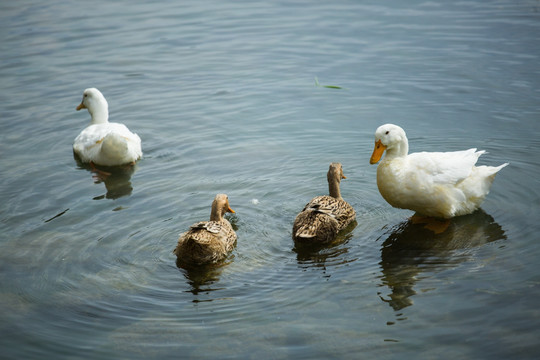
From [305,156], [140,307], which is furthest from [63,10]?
[140,307]

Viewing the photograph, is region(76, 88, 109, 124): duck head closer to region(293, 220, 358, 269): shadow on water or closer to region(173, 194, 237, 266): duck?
region(173, 194, 237, 266): duck

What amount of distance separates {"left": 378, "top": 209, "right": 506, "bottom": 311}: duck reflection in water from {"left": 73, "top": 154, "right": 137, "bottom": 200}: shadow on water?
3943mm

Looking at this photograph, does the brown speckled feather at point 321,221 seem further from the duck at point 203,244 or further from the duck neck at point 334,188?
the duck at point 203,244

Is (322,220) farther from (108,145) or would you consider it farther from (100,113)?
(100,113)

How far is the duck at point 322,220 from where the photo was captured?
716cm

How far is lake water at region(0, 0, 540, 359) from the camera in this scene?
229 inches

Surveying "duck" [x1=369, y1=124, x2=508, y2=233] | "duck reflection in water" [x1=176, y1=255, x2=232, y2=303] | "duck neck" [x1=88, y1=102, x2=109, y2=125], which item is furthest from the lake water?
"duck neck" [x1=88, y1=102, x2=109, y2=125]

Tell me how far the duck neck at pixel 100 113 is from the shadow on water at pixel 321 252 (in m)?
5.25

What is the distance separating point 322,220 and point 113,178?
12.8 ft

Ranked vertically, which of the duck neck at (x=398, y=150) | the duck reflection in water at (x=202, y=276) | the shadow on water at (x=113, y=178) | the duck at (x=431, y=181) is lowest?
the duck reflection in water at (x=202, y=276)

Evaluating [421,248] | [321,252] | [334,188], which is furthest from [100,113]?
[421,248]

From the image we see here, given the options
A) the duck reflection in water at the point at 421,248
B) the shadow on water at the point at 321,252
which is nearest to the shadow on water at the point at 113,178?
the shadow on water at the point at 321,252

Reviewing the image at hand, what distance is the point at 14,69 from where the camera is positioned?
47.1 ft

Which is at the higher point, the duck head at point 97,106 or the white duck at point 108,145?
the duck head at point 97,106
